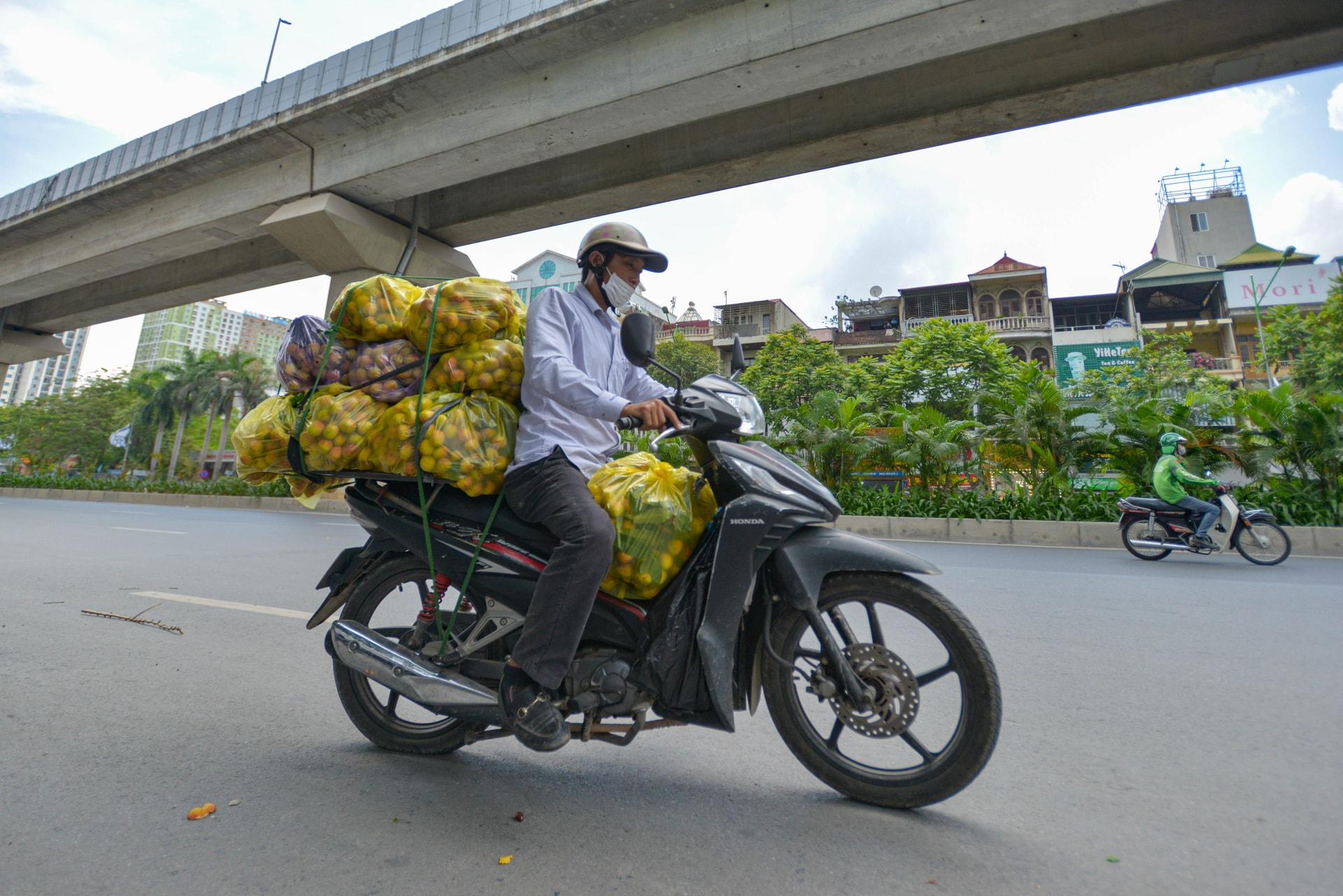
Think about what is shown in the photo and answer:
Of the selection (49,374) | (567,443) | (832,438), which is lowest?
(567,443)

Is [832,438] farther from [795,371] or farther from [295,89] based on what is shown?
[795,371]

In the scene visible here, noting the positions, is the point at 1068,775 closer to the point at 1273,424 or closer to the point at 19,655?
the point at 19,655

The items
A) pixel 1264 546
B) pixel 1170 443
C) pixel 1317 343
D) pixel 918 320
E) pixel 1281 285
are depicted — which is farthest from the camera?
pixel 918 320

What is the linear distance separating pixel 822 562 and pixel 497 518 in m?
1.00

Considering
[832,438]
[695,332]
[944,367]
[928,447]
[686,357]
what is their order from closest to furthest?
[928,447] → [832,438] → [944,367] → [686,357] → [695,332]

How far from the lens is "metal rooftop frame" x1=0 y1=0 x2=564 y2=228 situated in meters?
9.45

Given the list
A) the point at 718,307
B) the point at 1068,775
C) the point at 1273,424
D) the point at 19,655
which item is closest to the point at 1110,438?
the point at 1273,424

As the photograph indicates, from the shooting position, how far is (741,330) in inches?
1860

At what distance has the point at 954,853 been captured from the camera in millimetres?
1674

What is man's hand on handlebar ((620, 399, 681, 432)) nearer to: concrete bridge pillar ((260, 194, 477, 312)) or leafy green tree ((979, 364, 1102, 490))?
concrete bridge pillar ((260, 194, 477, 312))

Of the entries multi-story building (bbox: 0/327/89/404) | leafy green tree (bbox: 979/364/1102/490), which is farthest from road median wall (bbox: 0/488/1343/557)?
multi-story building (bbox: 0/327/89/404)

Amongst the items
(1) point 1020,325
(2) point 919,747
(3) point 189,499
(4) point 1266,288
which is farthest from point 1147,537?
(4) point 1266,288

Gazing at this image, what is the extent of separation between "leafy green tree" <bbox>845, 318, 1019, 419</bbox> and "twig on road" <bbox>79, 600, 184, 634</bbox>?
26.2 m

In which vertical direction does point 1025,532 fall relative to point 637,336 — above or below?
below
